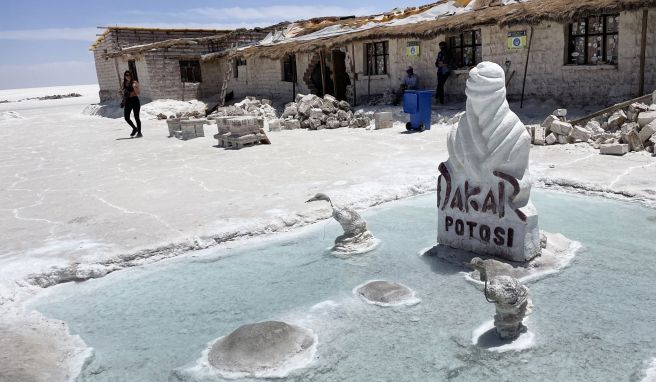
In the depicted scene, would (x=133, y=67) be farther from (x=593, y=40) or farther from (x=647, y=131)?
(x=647, y=131)

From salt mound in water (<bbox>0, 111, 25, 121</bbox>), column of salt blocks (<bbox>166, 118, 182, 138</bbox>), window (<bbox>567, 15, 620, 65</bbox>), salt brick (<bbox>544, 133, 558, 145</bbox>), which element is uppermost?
window (<bbox>567, 15, 620, 65</bbox>)

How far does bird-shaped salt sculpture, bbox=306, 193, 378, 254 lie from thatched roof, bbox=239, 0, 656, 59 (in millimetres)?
8417

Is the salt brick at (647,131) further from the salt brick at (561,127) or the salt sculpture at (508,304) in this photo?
the salt sculpture at (508,304)

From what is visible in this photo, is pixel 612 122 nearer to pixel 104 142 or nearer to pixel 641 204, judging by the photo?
pixel 641 204

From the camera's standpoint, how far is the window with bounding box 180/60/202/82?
25406 mm

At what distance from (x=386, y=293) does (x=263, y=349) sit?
4.09 ft

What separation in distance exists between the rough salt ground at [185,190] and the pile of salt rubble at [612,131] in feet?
0.90

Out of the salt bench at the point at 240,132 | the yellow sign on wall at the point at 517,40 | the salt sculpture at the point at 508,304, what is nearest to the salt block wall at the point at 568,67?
the yellow sign on wall at the point at 517,40

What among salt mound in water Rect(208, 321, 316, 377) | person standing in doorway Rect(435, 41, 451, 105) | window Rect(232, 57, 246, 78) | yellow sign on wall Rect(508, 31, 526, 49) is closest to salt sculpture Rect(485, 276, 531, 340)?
salt mound in water Rect(208, 321, 316, 377)

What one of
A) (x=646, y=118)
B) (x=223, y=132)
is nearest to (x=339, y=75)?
(x=223, y=132)

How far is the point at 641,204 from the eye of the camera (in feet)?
20.4

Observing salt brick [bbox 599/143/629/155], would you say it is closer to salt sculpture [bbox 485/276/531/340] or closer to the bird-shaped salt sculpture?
the bird-shaped salt sculpture

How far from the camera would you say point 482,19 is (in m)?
13.2

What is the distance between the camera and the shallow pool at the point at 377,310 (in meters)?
3.40
